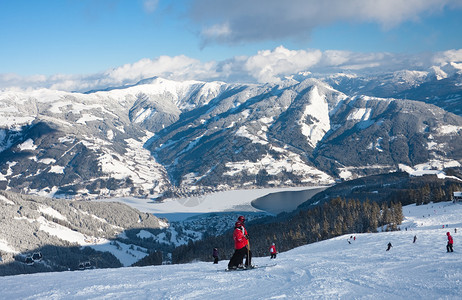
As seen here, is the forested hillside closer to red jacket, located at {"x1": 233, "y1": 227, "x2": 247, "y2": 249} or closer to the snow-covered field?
the snow-covered field

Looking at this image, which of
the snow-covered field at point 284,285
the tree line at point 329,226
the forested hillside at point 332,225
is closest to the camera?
the snow-covered field at point 284,285

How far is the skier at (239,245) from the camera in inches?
790

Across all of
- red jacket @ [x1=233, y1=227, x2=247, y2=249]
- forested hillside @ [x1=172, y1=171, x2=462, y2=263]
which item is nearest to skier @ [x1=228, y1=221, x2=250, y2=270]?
red jacket @ [x1=233, y1=227, x2=247, y2=249]

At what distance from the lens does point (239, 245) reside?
2091cm

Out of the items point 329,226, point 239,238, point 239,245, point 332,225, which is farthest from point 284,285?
point 332,225

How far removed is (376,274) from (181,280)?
10.8 metres

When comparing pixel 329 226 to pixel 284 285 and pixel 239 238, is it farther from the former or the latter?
pixel 284 285

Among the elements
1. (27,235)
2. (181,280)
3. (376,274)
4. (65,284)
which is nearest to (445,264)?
(376,274)

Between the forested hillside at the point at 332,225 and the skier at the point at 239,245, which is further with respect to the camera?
the forested hillside at the point at 332,225

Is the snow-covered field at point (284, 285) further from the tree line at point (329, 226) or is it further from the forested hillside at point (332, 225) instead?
the tree line at point (329, 226)

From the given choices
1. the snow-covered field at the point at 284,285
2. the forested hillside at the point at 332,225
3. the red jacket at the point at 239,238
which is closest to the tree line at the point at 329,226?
the forested hillside at the point at 332,225

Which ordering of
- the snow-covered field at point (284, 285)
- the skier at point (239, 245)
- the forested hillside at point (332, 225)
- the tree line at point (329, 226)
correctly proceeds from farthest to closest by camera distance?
the forested hillside at point (332, 225)
the tree line at point (329, 226)
the skier at point (239, 245)
the snow-covered field at point (284, 285)

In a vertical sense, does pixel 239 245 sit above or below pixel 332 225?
above

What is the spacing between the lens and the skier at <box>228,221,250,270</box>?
20.1 meters
